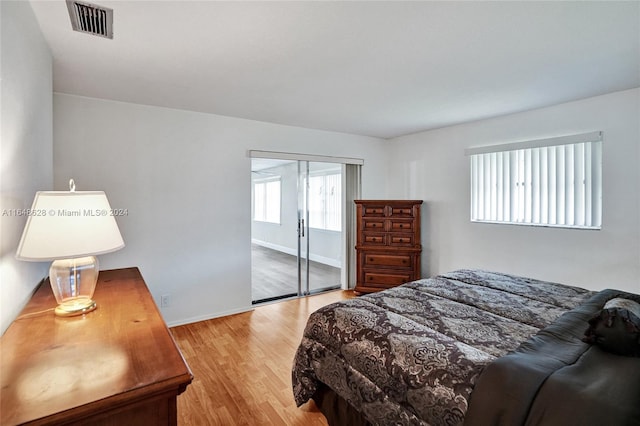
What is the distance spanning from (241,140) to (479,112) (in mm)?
2776

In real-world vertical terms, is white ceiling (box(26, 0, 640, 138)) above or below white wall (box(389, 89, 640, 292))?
above

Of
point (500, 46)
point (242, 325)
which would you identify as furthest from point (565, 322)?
point (242, 325)

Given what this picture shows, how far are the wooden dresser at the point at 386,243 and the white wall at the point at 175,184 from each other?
151 cm

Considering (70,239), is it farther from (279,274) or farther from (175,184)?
(279,274)

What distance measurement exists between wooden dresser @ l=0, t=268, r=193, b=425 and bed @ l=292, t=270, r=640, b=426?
98 cm

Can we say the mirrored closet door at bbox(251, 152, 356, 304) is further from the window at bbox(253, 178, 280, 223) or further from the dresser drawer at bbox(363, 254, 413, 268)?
the dresser drawer at bbox(363, 254, 413, 268)

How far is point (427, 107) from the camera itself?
3354mm

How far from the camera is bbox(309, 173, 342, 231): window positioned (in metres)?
4.70

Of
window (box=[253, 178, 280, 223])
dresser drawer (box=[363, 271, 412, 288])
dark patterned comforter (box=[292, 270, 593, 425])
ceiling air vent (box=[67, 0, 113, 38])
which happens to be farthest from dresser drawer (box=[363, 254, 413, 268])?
ceiling air vent (box=[67, 0, 113, 38])

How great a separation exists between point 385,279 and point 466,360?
9.88ft

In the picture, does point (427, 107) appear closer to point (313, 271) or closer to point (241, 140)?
point (241, 140)

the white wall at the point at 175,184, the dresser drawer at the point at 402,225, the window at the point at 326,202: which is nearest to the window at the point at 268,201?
the window at the point at 326,202

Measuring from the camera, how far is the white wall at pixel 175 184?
2.98m

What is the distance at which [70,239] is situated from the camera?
125cm
